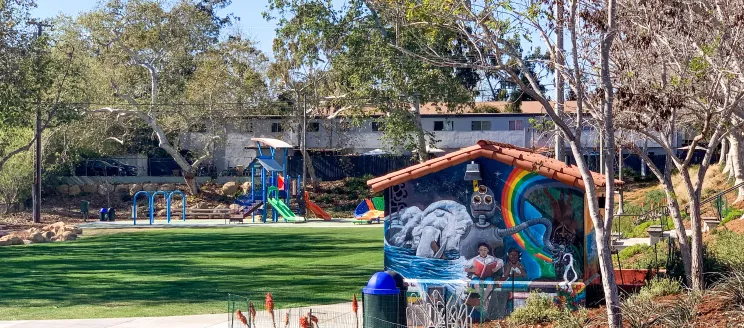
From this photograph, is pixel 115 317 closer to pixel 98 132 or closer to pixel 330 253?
pixel 330 253

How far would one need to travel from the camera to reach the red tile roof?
14258 mm

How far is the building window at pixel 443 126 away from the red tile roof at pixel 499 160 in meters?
53.9

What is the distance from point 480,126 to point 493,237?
5473cm

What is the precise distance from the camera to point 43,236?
118ft

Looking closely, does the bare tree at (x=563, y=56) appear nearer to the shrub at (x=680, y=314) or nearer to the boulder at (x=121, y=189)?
the shrub at (x=680, y=314)

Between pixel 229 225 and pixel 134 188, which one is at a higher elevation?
pixel 134 188

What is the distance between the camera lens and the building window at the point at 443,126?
6931 centimetres

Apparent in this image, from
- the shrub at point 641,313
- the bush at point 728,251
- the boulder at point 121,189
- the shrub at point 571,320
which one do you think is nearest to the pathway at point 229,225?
the boulder at point 121,189

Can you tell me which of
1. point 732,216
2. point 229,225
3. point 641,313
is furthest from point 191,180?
point 641,313

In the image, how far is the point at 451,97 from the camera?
53.8 meters

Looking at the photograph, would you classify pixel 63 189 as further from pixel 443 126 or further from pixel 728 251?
pixel 728 251

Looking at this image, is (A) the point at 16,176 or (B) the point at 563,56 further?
(A) the point at 16,176

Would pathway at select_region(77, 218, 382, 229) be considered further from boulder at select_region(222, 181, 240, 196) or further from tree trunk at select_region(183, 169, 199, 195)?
boulder at select_region(222, 181, 240, 196)

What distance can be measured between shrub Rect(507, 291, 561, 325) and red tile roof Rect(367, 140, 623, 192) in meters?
1.83
